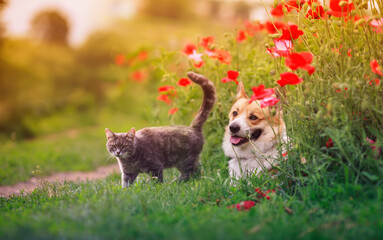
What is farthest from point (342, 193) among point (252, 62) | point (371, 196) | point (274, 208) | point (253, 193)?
point (252, 62)

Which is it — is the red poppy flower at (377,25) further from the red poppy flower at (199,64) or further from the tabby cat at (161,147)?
the red poppy flower at (199,64)

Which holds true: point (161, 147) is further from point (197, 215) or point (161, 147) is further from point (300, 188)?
point (300, 188)

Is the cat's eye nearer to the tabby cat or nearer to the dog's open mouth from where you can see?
the dog's open mouth

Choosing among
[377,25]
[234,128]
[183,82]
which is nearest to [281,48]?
[377,25]

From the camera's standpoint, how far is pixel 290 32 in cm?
297

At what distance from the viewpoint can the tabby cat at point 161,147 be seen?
155 inches

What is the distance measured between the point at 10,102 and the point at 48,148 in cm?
296

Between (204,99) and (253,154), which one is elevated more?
(204,99)

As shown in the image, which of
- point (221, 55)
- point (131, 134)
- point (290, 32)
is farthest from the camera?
point (221, 55)

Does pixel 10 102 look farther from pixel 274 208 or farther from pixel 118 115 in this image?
pixel 274 208

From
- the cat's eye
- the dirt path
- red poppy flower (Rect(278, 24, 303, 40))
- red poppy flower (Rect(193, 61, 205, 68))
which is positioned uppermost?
red poppy flower (Rect(278, 24, 303, 40))

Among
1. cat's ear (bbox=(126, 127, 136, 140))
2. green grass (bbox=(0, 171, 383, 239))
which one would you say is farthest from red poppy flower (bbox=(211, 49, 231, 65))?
green grass (bbox=(0, 171, 383, 239))

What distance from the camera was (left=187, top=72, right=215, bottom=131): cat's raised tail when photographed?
3997 millimetres

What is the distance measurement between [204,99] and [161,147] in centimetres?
77
